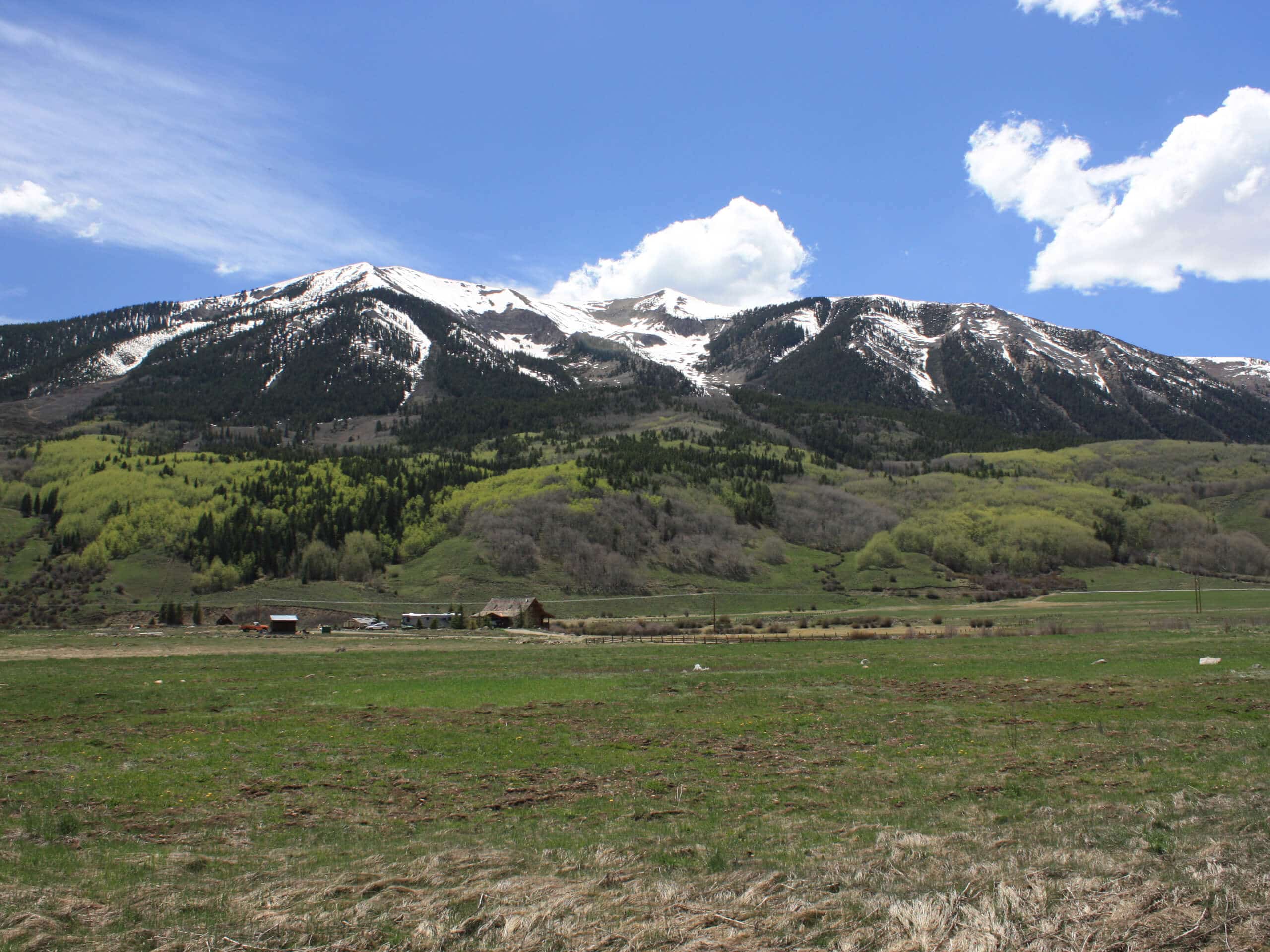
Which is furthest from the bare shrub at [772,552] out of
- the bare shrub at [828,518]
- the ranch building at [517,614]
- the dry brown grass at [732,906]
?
the dry brown grass at [732,906]

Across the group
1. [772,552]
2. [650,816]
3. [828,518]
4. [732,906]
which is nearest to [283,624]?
[650,816]

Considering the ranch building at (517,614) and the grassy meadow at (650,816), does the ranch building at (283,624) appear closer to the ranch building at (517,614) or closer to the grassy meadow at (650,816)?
the ranch building at (517,614)

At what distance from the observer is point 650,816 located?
11422 millimetres

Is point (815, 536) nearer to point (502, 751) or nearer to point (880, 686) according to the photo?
point (880, 686)

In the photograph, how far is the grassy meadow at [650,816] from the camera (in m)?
7.06

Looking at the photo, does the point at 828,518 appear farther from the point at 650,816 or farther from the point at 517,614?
the point at 650,816

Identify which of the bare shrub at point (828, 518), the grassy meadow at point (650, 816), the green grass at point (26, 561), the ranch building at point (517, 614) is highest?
the bare shrub at point (828, 518)

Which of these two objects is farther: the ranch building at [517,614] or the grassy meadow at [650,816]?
the ranch building at [517,614]

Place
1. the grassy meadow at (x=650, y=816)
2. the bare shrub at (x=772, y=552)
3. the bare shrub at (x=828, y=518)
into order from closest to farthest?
the grassy meadow at (x=650, y=816)
the bare shrub at (x=772, y=552)
the bare shrub at (x=828, y=518)

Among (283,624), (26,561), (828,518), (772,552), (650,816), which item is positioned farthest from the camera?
(828,518)

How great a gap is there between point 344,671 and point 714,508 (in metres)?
120

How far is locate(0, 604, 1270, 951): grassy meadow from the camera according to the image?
23.2 ft

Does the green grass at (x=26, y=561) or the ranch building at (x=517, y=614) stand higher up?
the green grass at (x=26, y=561)

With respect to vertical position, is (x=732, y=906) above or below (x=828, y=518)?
below
